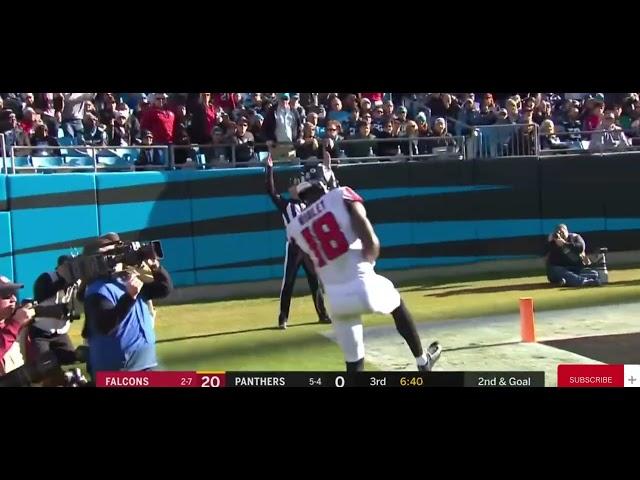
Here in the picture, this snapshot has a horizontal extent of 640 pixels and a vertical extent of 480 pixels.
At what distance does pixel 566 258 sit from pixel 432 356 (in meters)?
0.87

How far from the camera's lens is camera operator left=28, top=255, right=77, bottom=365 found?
224 inches

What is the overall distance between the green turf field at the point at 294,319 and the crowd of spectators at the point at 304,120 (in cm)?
74

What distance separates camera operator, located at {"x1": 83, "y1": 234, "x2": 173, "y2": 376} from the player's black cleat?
133 cm

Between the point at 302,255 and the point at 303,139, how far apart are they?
0.60m

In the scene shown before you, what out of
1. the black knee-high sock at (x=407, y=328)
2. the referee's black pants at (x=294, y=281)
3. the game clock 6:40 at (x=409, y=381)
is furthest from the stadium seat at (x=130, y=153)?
the game clock 6:40 at (x=409, y=381)

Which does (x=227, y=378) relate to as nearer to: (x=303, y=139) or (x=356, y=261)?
(x=356, y=261)

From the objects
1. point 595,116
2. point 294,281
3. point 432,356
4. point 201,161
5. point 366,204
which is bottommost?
point 432,356

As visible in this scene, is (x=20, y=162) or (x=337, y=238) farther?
(x=20, y=162)

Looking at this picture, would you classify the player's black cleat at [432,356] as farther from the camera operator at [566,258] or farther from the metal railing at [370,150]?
the metal railing at [370,150]

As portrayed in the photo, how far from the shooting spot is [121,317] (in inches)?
220

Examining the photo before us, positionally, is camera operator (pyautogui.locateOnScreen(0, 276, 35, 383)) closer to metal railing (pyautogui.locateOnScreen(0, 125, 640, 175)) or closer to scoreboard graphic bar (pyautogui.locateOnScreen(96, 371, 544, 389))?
scoreboard graphic bar (pyautogui.locateOnScreen(96, 371, 544, 389))

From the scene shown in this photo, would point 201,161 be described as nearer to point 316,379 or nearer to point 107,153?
point 107,153

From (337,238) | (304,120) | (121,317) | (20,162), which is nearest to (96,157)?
(20,162)

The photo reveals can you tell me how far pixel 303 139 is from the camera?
5.83 meters
